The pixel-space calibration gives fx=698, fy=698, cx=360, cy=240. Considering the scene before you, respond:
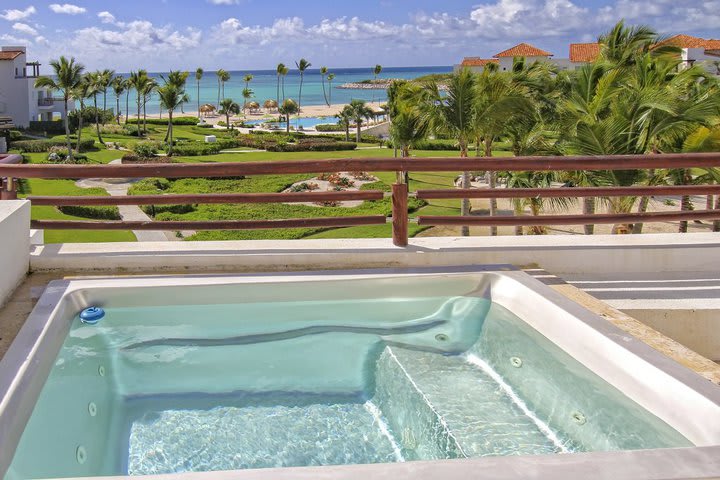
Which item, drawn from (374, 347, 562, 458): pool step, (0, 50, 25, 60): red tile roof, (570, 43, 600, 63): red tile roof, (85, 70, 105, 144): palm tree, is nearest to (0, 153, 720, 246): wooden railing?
(374, 347, 562, 458): pool step

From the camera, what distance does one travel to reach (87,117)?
6109 centimetres

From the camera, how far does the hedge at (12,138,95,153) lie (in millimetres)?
46719

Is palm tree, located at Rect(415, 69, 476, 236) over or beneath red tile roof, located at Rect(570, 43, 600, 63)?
beneath

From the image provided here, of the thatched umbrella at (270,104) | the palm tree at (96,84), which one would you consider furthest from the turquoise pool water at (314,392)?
the thatched umbrella at (270,104)

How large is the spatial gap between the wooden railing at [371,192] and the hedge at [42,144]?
45762 mm

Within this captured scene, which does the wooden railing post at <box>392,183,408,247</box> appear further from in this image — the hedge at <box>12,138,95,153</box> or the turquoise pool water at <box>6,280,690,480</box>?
the hedge at <box>12,138,95,153</box>

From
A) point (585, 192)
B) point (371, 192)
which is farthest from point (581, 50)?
point (371, 192)

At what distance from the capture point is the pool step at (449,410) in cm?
333

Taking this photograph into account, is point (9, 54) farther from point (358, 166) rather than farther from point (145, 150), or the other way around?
point (358, 166)

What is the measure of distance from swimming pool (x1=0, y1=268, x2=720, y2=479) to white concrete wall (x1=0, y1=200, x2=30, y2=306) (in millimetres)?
312

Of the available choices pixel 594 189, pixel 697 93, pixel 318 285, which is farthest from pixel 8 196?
pixel 697 93

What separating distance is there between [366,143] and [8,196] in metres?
53.6

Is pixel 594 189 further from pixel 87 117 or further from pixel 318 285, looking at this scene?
pixel 87 117

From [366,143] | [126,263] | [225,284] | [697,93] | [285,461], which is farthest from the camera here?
[366,143]
